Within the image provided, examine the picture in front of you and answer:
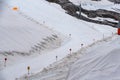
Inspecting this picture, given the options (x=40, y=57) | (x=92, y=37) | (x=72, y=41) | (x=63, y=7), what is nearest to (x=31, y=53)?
(x=40, y=57)

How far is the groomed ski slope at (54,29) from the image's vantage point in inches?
585

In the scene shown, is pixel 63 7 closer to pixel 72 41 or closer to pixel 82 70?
pixel 72 41

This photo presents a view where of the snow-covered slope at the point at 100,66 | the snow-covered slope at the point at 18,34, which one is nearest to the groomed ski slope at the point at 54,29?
the snow-covered slope at the point at 18,34

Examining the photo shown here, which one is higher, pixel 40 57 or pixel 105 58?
pixel 105 58

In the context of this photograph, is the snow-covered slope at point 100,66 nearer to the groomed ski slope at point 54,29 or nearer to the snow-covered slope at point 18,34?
the groomed ski slope at point 54,29

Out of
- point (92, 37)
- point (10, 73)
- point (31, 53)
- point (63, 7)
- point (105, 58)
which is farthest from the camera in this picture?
point (63, 7)

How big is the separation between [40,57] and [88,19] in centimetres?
2121

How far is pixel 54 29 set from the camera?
89.2ft

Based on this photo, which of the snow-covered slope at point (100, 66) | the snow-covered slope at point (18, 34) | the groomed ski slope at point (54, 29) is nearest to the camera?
the snow-covered slope at point (100, 66)

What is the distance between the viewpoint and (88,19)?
38.0 metres

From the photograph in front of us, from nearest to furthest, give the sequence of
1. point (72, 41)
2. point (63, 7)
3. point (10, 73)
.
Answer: point (10, 73) < point (72, 41) < point (63, 7)

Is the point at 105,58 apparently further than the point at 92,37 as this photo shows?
No

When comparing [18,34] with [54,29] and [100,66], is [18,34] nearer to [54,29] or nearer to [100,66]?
[54,29]

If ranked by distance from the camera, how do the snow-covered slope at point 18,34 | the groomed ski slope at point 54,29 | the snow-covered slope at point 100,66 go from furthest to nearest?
the snow-covered slope at point 18,34 → the groomed ski slope at point 54,29 → the snow-covered slope at point 100,66
